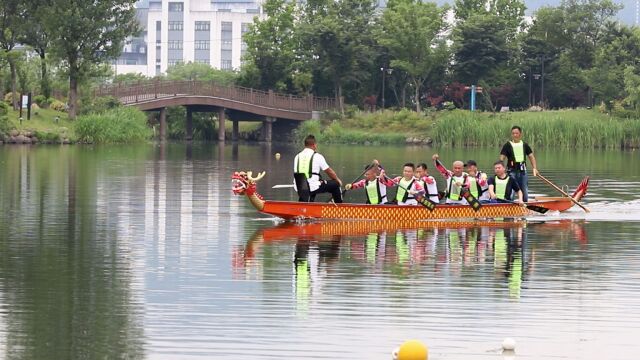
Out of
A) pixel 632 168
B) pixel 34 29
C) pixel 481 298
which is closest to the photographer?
pixel 481 298

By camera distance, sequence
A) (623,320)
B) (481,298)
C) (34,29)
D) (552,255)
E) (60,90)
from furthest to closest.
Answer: (60,90)
(34,29)
(552,255)
(481,298)
(623,320)

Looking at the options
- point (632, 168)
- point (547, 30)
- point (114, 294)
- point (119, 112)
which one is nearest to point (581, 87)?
point (547, 30)

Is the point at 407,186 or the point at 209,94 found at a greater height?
the point at 209,94

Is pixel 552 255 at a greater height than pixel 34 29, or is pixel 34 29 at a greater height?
pixel 34 29

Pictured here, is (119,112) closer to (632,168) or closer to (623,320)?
(632,168)

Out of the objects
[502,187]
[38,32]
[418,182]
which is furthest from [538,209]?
[38,32]

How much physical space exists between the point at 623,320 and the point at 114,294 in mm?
7184

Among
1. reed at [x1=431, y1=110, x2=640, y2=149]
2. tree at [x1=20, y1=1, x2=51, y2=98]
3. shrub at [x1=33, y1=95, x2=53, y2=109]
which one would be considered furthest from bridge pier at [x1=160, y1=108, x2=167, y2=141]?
reed at [x1=431, y1=110, x2=640, y2=149]

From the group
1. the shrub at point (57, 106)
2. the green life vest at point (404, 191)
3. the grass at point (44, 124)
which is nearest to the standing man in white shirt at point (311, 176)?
the green life vest at point (404, 191)

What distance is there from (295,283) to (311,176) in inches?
408

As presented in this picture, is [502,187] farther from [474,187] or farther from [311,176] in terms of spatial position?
[311,176]

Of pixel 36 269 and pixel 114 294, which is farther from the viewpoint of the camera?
pixel 36 269

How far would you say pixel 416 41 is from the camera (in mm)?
107250

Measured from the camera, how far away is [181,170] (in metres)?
56.2
